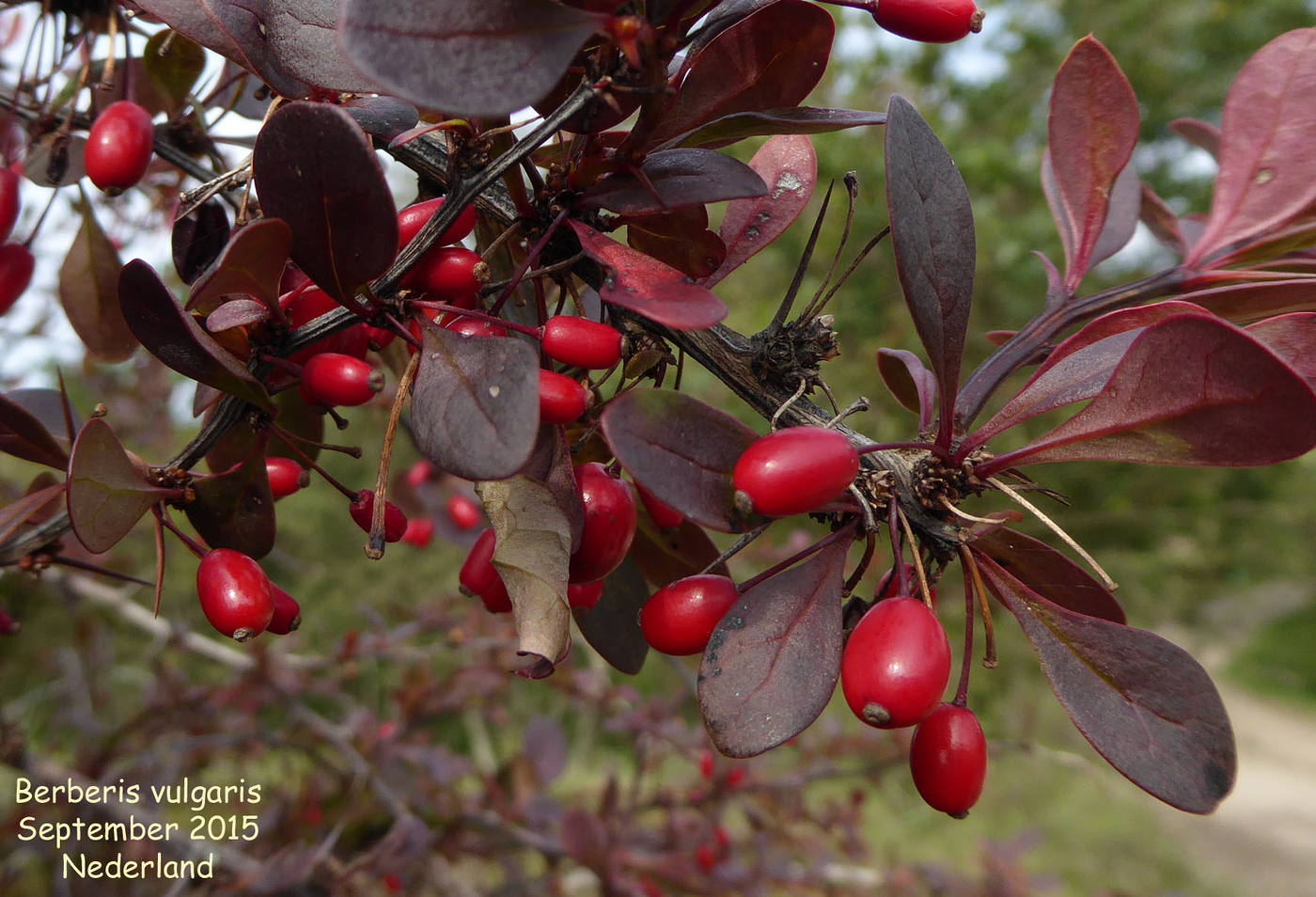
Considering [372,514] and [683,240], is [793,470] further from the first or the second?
[372,514]

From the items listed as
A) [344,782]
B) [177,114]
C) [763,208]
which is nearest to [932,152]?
[763,208]

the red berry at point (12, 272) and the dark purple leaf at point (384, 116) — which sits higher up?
the dark purple leaf at point (384, 116)

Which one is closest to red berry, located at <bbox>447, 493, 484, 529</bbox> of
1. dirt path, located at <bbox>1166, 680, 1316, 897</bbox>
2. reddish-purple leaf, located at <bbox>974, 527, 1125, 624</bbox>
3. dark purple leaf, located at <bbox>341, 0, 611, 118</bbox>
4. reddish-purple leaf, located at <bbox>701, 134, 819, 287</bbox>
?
reddish-purple leaf, located at <bbox>701, 134, 819, 287</bbox>

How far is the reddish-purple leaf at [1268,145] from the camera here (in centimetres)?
71

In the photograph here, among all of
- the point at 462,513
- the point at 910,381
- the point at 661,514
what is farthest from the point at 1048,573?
the point at 462,513

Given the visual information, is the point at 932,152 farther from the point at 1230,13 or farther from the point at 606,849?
the point at 1230,13

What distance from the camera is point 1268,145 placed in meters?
0.72

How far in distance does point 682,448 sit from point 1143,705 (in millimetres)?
380

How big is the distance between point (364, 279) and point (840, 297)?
21.5ft

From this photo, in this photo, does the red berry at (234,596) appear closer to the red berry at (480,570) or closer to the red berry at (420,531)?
the red berry at (480,570)

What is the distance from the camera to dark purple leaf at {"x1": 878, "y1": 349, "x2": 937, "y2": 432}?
695 millimetres

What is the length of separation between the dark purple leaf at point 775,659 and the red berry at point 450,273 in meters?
0.31

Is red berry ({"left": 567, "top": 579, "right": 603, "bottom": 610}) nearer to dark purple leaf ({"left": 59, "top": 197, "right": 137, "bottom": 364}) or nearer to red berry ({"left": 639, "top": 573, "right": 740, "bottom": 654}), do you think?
red berry ({"left": 639, "top": 573, "right": 740, "bottom": 654})

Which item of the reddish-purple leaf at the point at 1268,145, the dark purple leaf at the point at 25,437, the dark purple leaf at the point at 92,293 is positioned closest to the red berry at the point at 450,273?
the dark purple leaf at the point at 25,437
